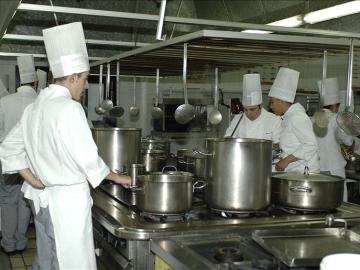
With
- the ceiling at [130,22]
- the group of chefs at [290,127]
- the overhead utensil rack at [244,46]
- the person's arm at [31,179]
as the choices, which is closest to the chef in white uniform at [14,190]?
the ceiling at [130,22]

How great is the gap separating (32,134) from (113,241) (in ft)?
1.88

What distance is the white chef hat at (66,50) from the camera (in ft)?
6.14

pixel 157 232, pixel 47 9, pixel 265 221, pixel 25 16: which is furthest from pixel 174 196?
pixel 25 16

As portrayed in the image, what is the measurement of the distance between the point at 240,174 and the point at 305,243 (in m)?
0.41

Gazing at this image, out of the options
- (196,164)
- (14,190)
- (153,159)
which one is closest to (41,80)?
(14,190)

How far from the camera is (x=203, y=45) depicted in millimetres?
1978

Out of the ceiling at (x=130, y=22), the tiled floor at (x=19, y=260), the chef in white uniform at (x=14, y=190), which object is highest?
the ceiling at (x=130, y=22)

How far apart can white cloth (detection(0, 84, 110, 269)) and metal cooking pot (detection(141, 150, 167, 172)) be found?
1044 millimetres

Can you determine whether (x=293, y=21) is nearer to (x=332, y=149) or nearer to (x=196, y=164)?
(x=332, y=149)

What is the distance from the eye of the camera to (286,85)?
Answer: 2.94 m

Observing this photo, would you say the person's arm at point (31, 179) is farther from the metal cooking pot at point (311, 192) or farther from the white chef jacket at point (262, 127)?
the white chef jacket at point (262, 127)

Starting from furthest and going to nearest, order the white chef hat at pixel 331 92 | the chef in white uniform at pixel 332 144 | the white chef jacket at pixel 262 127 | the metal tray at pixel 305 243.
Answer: the chef in white uniform at pixel 332 144 < the white chef hat at pixel 331 92 < the white chef jacket at pixel 262 127 < the metal tray at pixel 305 243

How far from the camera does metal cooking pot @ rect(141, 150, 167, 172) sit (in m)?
2.89

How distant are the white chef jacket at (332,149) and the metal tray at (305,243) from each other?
2.26 meters
